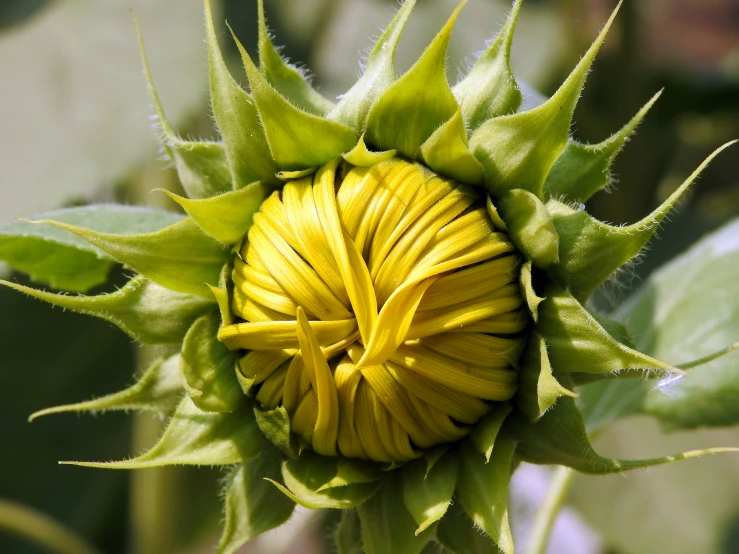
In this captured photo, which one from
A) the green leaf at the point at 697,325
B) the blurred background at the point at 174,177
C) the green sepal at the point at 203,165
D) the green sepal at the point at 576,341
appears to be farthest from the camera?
the blurred background at the point at 174,177

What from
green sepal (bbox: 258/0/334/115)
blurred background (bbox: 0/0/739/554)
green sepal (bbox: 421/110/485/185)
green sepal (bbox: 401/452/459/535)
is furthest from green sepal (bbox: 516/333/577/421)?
blurred background (bbox: 0/0/739/554)

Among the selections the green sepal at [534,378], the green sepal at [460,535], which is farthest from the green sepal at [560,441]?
the green sepal at [460,535]

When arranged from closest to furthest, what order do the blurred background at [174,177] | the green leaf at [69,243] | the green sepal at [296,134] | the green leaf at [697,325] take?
the green sepal at [296,134]
the green leaf at [69,243]
the green leaf at [697,325]
the blurred background at [174,177]

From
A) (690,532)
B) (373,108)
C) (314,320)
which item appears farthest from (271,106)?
(690,532)

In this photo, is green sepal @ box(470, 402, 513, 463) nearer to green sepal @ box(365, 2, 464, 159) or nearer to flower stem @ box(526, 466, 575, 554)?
green sepal @ box(365, 2, 464, 159)

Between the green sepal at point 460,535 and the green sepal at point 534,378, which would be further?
the green sepal at point 460,535

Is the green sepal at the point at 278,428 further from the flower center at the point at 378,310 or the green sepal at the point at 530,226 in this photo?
the green sepal at the point at 530,226
